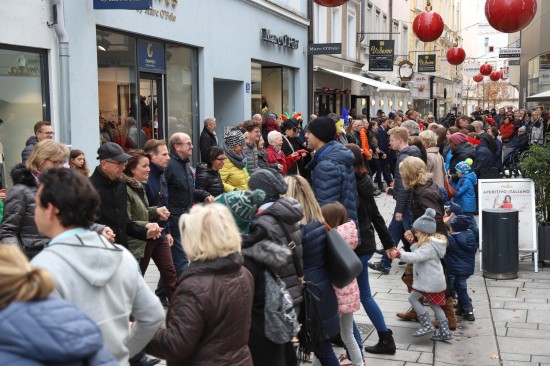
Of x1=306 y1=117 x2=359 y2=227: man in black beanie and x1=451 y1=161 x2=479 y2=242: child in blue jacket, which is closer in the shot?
x1=306 y1=117 x2=359 y2=227: man in black beanie

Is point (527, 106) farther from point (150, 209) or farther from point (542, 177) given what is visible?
point (150, 209)

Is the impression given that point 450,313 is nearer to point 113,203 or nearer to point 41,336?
point 113,203

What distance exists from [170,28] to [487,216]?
27.2ft

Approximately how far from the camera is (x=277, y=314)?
3.75 metres

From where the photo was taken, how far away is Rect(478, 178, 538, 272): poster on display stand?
9523 mm

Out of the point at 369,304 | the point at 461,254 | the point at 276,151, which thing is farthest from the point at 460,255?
the point at 276,151

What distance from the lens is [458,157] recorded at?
12195 millimetres

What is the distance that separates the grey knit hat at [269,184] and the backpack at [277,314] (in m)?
0.66

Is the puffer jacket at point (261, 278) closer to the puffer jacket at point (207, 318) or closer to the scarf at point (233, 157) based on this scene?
the puffer jacket at point (207, 318)

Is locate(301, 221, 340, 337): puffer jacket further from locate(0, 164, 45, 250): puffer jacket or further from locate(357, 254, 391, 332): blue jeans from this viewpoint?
locate(0, 164, 45, 250): puffer jacket

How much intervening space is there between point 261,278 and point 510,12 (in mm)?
9758

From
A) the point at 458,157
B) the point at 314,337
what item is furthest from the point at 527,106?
the point at 314,337

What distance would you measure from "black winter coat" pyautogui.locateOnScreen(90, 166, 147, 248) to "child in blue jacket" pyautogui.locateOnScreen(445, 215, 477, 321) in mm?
3191

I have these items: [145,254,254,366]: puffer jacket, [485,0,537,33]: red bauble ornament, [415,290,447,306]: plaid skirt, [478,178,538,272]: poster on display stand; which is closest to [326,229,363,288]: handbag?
[145,254,254,366]: puffer jacket
